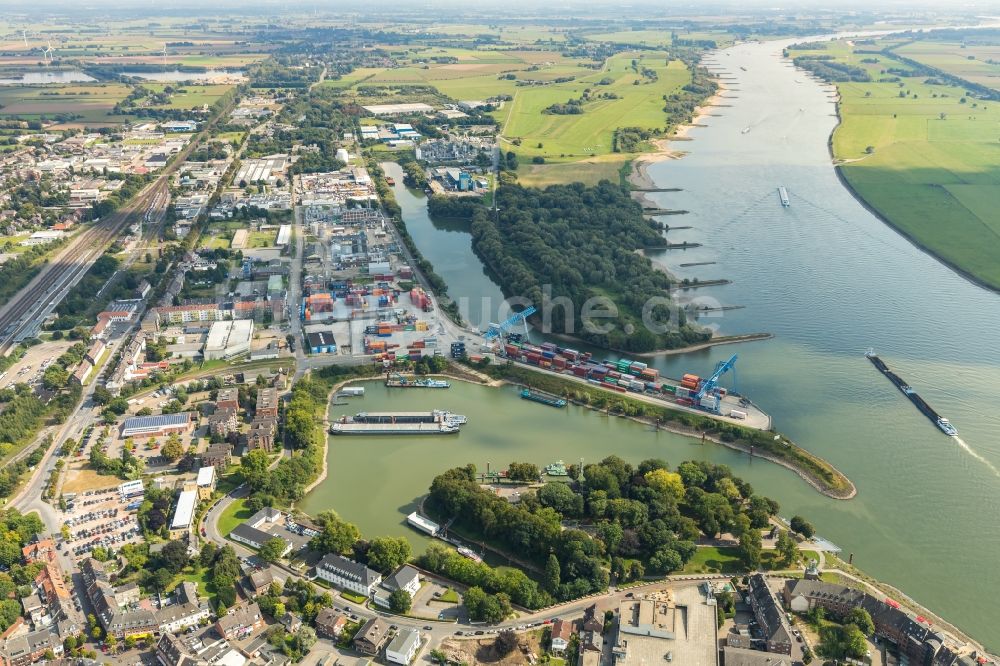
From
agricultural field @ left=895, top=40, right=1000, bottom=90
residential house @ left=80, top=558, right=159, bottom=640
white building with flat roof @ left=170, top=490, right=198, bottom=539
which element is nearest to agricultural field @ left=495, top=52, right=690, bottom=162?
agricultural field @ left=895, top=40, right=1000, bottom=90

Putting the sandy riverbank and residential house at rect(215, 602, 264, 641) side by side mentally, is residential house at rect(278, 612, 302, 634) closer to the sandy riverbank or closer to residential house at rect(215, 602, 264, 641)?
residential house at rect(215, 602, 264, 641)

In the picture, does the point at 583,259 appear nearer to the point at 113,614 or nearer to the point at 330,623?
the point at 330,623

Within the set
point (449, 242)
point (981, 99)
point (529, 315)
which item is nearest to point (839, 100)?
point (981, 99)

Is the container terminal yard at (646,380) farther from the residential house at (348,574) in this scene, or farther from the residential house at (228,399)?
the residential house at (348,574)

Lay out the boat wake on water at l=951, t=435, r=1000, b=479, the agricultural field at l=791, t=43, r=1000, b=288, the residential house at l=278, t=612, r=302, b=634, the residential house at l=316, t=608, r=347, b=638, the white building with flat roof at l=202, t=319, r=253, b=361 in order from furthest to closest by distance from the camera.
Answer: the agricultural field at l=791, t=43, r=1000, b=288 < the white building with flat roof at l=202, t=319, r=253, b=361 < the boat wake on water at l=951, t=435, r=1000, b=479 < the residential house at l=278, t=612, r=302, b=634 < the residential house at l=316, t=608, r=347, b=638

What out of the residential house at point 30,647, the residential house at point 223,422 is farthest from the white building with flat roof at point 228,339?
the residential house at point 30,647

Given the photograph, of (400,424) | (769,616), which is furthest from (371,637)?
(400,424)
